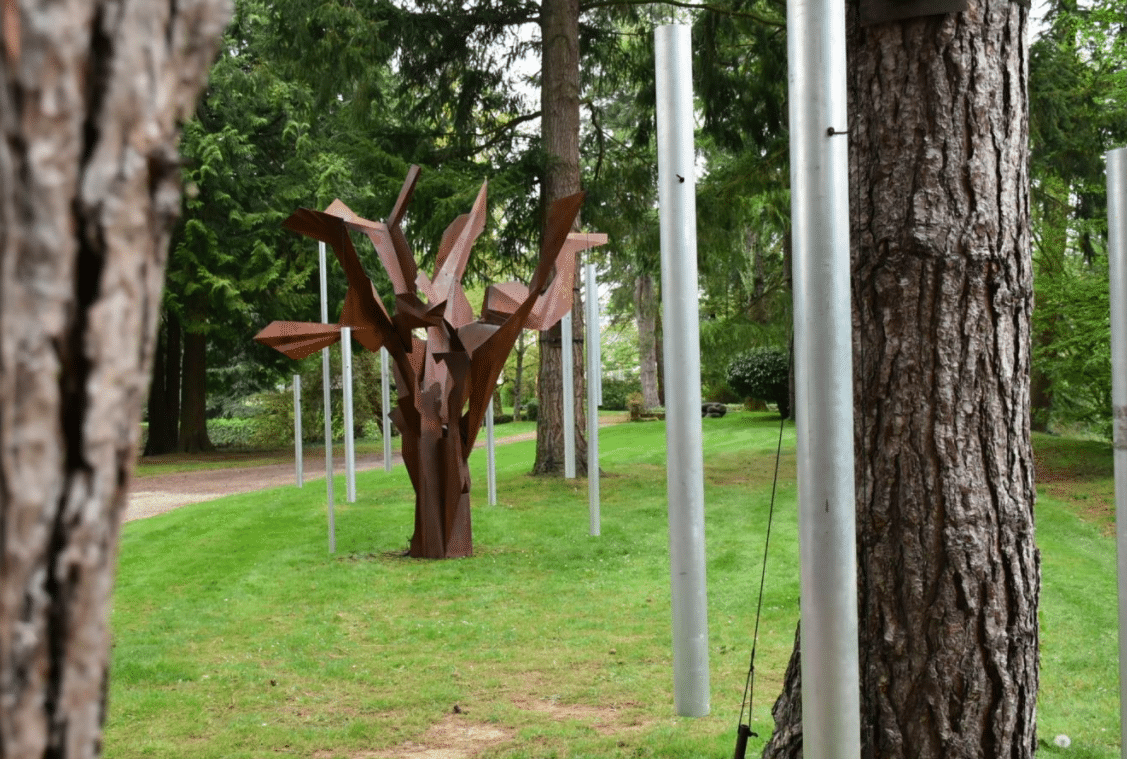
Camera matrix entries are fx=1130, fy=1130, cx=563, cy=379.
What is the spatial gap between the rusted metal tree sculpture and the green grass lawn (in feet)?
1.88

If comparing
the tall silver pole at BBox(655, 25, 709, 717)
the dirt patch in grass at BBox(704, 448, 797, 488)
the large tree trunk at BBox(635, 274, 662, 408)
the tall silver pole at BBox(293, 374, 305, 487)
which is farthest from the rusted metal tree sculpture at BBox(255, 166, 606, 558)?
the large tree trunk at BBox(635, 274, 662, 408)

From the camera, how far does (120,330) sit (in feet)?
2.64

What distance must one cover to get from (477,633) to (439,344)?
3.31 meters

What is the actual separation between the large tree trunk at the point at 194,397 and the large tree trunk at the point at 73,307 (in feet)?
73.7

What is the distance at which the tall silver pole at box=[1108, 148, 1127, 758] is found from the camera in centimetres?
342

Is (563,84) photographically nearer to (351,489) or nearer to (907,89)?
(351,489)

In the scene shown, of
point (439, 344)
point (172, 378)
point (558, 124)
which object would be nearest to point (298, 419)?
point (439, 344)

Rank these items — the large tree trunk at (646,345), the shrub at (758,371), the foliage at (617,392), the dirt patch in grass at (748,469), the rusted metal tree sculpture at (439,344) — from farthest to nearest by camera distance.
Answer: the foliage at (617,392), the large tree trunk at (646,345), the shrub at (758,371), the dirt patch in grass at (748,469), the rusted metal tree sculpture at (439,344)

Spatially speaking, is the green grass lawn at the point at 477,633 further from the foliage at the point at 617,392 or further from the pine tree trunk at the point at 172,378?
the foliage at the point at 617,392

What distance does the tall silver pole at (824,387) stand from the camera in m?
2.42

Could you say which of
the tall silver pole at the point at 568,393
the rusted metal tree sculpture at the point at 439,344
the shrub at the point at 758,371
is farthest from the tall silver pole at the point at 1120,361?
the shrub at the point at 758,371

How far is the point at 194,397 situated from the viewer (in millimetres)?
22781

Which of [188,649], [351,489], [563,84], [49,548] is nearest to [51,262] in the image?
[49,548]

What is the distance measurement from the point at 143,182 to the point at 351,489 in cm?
902
